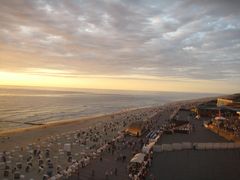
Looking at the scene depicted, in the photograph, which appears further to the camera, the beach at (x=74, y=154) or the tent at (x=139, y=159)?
the beach at (x=74, y=154)

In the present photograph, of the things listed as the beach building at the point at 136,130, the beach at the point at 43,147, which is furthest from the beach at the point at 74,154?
the beach building at the point at 136,130

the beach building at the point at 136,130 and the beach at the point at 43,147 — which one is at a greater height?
the beach building at the point at 136,130

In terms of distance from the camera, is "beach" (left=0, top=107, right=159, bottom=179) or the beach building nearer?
"beach" (left=0, top=107, right=159, bottom=179)

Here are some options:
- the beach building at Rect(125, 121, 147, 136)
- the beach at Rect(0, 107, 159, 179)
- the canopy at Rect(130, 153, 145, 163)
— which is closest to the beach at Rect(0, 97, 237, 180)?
the beach at Rect(0, 107, 159, 179)

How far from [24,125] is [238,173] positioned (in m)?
44.3

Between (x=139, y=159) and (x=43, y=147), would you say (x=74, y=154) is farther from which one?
(x=139, y=159)

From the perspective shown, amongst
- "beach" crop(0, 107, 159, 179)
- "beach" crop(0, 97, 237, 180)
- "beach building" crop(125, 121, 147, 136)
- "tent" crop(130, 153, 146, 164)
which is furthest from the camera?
"beach building" crop(125, 121, 147, 136)

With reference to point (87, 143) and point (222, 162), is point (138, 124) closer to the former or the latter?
point (87, 143)

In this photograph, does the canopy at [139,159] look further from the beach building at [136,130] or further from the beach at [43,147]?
the beach building at [136,130]

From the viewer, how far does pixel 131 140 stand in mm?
33562

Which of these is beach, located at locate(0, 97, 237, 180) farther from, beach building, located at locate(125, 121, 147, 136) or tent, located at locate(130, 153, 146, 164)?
tent, located at locate(130, 153, 146, 164)

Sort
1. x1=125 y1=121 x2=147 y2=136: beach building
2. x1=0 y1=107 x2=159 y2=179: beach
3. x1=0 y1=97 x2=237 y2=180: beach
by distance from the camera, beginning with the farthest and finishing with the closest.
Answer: x1=125 y1=121 x2=147 y2=136: beach building
x1=0 y1=107 x2=159 y2=179: beach
x1=0 y1=97 x2=237 y2=180: beach

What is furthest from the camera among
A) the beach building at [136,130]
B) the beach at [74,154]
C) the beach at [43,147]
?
the beach building at [136,130]

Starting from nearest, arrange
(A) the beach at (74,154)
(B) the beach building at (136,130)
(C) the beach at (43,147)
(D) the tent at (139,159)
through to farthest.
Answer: (D) the tent at (139,159) < (A) the beach at (74,154) < (C) the beach at (43,147) < (B) the beach building at (136,130)
